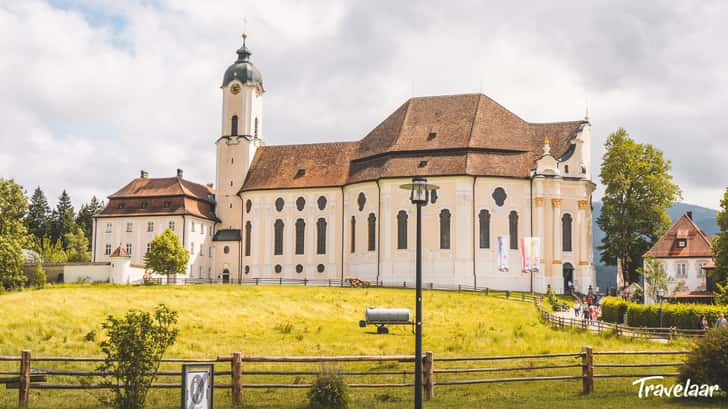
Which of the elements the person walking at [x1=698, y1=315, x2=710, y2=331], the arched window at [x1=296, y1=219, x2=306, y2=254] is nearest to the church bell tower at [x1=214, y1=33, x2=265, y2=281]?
the arched window at [x1=296, y1=219, x2=306, y2=254]

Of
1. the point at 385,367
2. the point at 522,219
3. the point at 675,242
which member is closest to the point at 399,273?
the point at 522,219

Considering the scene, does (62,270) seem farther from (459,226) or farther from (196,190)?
(459,226)

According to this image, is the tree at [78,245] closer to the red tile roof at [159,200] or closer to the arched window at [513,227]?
the red tile roof at [159,200]

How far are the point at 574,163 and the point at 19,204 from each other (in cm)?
4575

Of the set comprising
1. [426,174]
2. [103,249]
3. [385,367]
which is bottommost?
[385,367]

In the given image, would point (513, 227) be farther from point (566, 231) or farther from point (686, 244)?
point (686, 244)

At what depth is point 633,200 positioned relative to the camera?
65250mm

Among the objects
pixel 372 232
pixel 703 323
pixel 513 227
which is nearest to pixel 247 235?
pixel 372 232

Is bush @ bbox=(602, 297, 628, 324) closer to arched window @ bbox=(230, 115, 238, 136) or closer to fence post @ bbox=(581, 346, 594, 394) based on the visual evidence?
fence post @ bbox=(581, 346, 594, 394)

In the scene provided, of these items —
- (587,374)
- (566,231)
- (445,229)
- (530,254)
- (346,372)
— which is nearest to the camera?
(346,372)

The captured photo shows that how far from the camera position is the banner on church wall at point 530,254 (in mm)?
59156

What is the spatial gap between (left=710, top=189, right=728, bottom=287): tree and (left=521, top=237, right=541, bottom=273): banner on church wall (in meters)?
13.0

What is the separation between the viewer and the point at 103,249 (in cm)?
7312

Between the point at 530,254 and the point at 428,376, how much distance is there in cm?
4092
